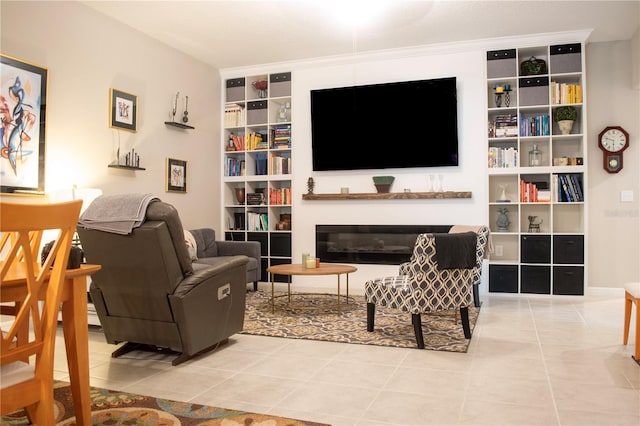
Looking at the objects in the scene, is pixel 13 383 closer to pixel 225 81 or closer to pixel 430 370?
pixel 430 370

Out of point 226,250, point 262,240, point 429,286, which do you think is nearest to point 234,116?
point 262,240

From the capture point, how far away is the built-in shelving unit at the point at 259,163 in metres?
6.98

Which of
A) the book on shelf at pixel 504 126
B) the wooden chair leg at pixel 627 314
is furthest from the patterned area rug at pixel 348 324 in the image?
the book on shelf at pixel 504 126

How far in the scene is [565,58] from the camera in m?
5.79

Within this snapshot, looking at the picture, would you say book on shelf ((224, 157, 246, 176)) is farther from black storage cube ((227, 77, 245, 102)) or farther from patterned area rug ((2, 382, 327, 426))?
patterned area rug ((2, 382, 327, 426))

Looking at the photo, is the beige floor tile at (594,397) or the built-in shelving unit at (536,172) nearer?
the beige floor tile at (594,397)

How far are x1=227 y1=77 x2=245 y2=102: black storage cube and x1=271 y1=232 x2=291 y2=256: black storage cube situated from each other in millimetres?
2109

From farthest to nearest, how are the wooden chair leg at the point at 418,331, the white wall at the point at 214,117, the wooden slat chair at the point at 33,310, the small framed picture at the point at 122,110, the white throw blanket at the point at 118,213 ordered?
the small framed picture at the point at 122,110, the white wall at the point at 214,117, the wooden chair leg at the point at 418,331, the white throw blanket at the point at 118,213, the wooden slat chair at the point at 33,310

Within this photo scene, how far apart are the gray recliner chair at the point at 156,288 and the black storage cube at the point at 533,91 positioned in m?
4.40

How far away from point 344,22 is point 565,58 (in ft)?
8.72

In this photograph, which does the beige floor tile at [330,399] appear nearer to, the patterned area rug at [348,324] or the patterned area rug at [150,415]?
the patterned area rug at [150,415]

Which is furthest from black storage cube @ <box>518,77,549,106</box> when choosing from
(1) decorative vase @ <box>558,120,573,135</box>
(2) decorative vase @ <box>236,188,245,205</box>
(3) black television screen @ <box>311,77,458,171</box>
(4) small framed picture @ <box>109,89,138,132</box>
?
(4) small framed picture @ <box>109,89,138,132</box>

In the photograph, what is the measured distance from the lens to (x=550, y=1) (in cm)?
494

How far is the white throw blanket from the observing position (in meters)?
2.91
